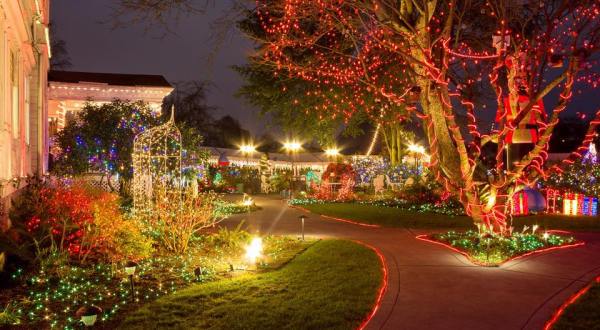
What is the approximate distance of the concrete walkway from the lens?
635 cm

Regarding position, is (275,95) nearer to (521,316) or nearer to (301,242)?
(301,242)

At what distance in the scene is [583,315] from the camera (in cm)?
644

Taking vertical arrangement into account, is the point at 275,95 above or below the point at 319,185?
above

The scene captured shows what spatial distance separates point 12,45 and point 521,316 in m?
9.29

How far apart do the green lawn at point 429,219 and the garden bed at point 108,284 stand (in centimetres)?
546

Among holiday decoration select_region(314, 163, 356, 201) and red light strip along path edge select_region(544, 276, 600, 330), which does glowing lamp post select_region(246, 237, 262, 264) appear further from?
holiday decoration select_region(314, 163, 356, 201)

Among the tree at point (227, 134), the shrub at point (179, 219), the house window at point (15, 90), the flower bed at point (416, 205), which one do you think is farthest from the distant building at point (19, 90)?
the tree at point (227, 134)

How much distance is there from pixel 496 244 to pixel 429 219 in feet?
20.9

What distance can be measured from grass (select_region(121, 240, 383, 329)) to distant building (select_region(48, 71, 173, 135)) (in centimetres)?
1631

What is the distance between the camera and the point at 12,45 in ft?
34.0

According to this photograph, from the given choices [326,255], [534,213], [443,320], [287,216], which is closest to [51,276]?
[326,255]

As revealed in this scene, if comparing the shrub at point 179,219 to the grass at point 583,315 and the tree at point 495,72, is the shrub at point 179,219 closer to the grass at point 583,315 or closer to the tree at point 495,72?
the tree at point 495,72

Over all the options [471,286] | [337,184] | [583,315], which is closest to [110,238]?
[471,286]

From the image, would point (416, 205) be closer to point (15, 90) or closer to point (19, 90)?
point (19, 90)
